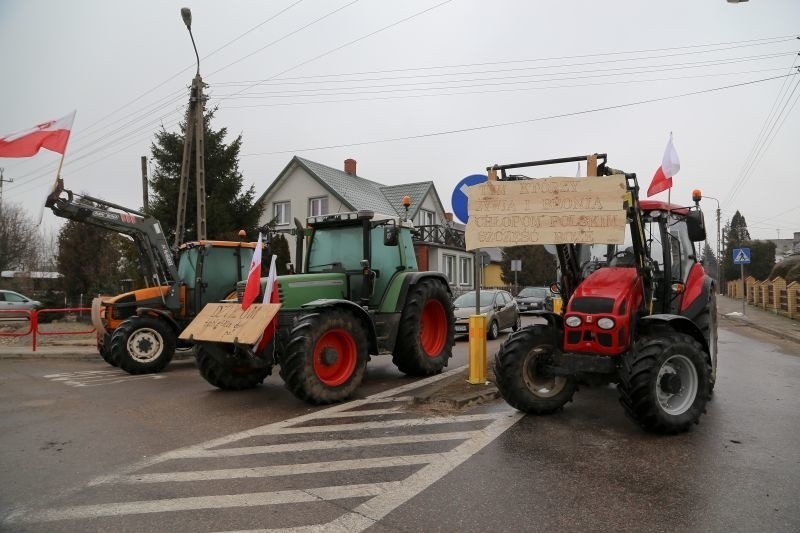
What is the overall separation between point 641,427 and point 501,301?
1071 cm

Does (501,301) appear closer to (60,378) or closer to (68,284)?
(60,378)

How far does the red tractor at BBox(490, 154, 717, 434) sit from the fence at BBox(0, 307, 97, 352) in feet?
37.4

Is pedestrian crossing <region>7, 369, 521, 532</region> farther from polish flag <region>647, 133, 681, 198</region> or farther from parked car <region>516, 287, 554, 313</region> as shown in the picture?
parked car <region>516, 287, 554, 313</region>

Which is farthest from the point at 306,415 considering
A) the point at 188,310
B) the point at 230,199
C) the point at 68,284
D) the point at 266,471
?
the point at 68,284

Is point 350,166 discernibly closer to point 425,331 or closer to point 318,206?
point 318,206

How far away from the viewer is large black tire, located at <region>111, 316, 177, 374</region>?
32.3 feet

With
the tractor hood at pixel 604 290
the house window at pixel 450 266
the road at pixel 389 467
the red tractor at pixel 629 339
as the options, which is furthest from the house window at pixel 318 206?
the tractor hood at pixel 604 290

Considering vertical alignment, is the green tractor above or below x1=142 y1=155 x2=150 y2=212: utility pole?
below

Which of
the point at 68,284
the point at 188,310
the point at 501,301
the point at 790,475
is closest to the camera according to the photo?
the point at 790,475

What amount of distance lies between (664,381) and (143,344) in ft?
28.8

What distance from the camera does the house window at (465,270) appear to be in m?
33.9

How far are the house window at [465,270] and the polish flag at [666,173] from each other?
26.3 m

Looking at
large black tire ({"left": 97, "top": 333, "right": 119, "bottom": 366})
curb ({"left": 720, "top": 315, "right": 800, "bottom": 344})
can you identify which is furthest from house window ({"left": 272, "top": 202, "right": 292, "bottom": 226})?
curb ({"left": 720, "top": 315, "right": 800, "bottom": 344})

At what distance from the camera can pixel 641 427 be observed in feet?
17.7
